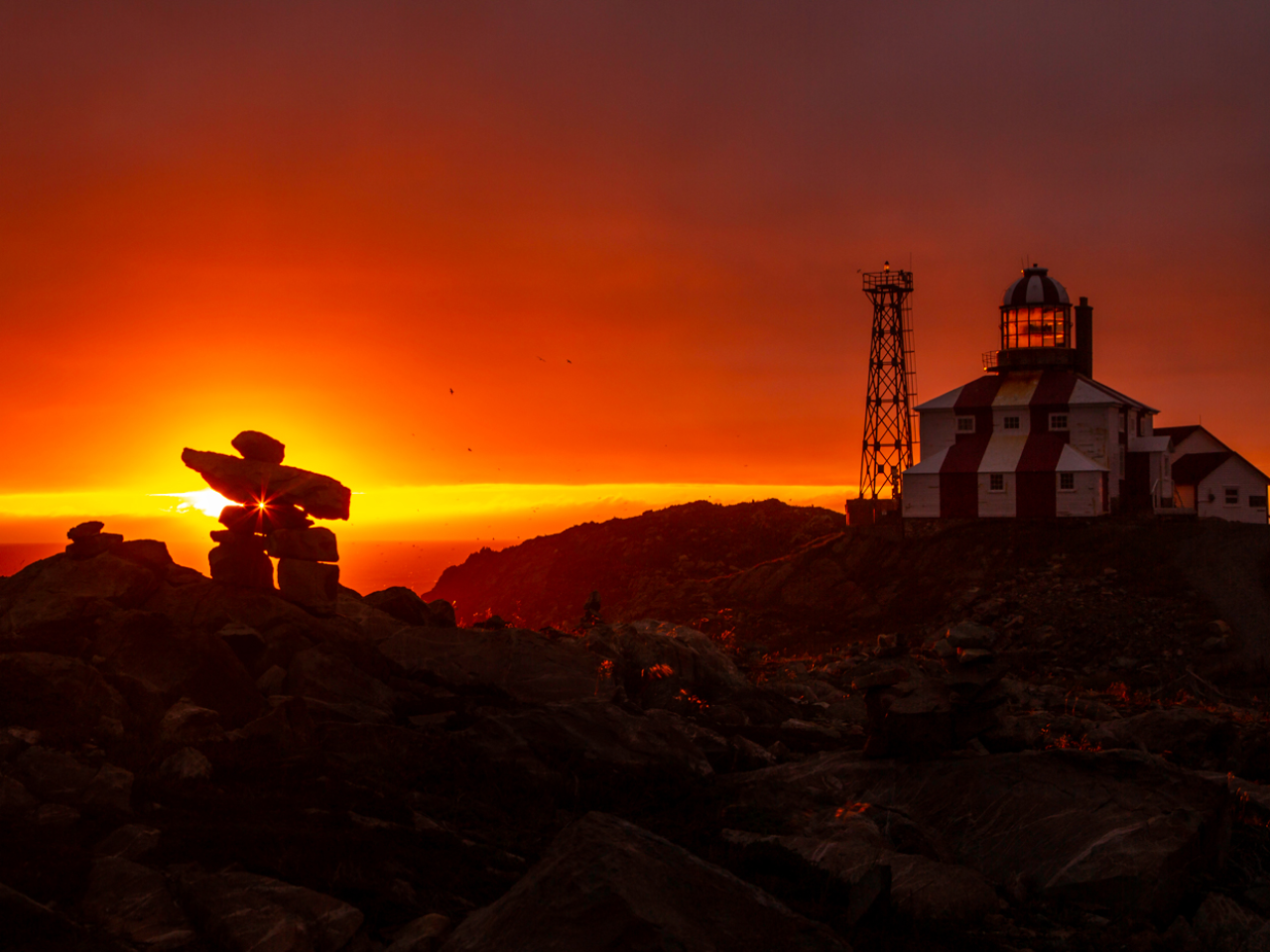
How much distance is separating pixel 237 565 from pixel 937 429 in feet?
163

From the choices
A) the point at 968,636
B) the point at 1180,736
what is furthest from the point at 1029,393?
the point at 1180,736

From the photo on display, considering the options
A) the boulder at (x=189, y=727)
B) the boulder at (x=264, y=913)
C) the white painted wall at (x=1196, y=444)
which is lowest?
the boulder at (x=264, y=913)

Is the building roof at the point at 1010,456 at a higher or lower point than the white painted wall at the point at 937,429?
lower

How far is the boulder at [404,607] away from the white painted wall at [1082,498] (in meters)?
42.4

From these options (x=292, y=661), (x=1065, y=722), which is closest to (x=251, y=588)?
(x=292, y=661)

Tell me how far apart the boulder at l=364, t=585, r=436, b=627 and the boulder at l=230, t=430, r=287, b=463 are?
13.3ft

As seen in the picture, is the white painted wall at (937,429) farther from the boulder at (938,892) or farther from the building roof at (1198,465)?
the boulder at (938,892)

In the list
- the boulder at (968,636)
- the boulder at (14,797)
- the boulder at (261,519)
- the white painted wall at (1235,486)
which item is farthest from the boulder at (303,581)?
the white painted wall at (1235,486)

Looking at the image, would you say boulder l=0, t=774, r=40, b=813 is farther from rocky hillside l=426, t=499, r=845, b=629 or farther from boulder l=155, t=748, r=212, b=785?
rocky hillside l=426, t=499, r=845, b=629

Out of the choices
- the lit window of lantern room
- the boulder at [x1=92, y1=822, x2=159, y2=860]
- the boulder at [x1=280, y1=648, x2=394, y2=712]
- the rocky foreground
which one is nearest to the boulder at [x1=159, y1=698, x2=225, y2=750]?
the rocky foreground

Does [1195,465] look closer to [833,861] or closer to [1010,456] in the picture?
[1010,456]

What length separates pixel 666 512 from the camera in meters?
85.7

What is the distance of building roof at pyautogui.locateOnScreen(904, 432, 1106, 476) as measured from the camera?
2235 inches

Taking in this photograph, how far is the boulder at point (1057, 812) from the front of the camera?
42.9ft
